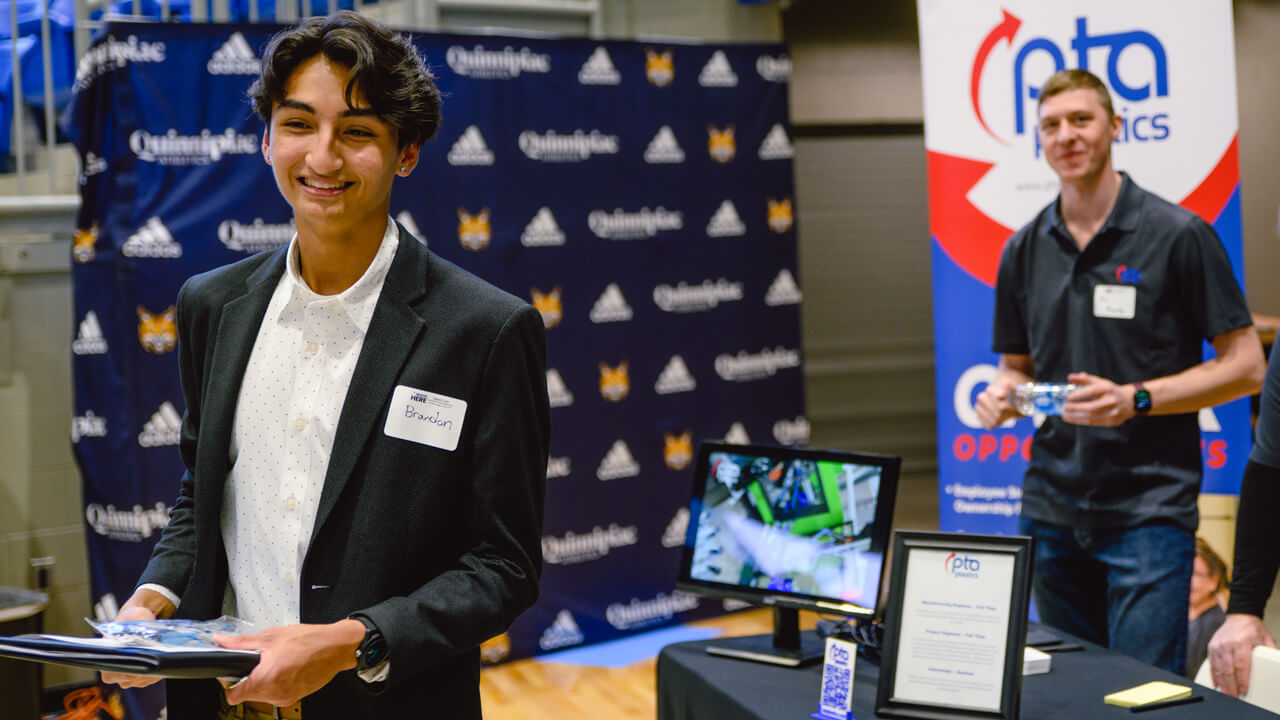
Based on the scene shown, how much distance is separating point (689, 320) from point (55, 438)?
270cm

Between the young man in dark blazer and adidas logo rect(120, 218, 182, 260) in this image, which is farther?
adidas logo rect(120, 218, 182, 260)

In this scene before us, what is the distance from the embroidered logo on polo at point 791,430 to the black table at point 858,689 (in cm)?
303

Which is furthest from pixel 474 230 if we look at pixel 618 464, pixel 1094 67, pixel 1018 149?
pixel 1094 67

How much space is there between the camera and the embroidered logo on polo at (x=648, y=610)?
16.6ft

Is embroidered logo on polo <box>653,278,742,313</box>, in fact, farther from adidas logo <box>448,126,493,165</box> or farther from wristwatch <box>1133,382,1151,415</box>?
wristwatch <box>1133,382,1151,415</box>

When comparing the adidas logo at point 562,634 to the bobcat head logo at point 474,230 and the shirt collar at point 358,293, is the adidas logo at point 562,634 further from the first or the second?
the shirt collar at point 358,293

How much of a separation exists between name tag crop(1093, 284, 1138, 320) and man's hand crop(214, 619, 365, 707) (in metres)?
2.18

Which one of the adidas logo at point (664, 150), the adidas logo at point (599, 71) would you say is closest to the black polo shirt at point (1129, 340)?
the adidas logo at point (664, 150)

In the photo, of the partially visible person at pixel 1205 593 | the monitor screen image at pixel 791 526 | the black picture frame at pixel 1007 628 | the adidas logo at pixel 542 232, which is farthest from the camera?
the adidas logo at pixel 542 232

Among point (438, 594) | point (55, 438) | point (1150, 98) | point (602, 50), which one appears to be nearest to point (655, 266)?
point (602, 50)

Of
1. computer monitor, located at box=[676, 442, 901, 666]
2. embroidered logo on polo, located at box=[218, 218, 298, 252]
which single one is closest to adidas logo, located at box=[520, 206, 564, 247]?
embroidered logo on polo, located at box=[218, 218, 298, 252]

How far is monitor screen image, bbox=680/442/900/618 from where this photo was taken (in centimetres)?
225

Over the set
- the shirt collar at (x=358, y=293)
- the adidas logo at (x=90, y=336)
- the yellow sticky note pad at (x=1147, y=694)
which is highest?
the adidas logo at (x=90, y=336)

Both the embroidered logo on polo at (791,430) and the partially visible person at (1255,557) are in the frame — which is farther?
the embroidered logo on polo at (791,430)
